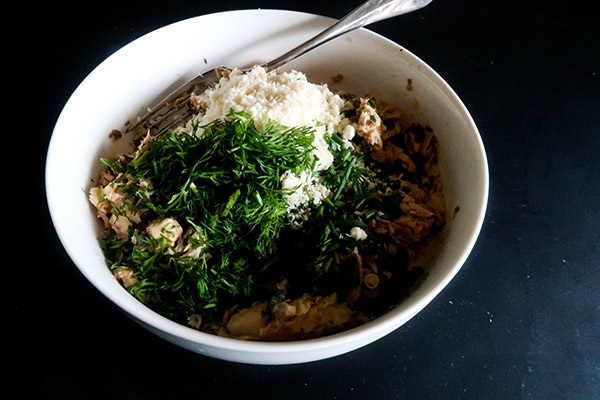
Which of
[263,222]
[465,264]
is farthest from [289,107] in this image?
[465,264]

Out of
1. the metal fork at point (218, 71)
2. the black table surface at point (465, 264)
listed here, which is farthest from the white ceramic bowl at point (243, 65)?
the black table surface at point (465, 264)

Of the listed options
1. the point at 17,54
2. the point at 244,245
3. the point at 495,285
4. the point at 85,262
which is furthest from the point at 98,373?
the point at 17,54

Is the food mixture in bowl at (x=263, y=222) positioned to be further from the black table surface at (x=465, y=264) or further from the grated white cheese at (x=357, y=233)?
the black table surface at (x=465, y=264)

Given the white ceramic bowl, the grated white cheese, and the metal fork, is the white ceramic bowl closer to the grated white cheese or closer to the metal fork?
the metal fork

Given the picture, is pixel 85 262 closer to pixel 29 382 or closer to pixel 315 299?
pixel 29 382

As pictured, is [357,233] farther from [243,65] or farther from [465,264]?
[243,65]
